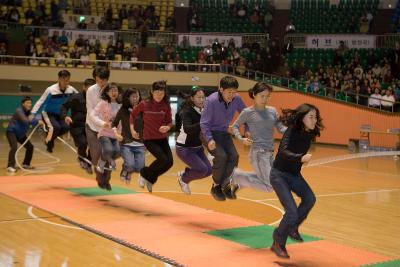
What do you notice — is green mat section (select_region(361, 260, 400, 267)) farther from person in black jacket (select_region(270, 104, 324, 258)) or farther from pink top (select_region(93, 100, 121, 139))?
pink top (select_region(93, 100, 121, 139))

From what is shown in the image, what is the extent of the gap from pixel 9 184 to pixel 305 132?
7.90m

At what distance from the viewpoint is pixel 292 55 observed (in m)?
29.5

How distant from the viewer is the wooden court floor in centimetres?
673

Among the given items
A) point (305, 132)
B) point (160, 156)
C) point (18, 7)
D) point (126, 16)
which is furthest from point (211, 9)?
point (305, 132)

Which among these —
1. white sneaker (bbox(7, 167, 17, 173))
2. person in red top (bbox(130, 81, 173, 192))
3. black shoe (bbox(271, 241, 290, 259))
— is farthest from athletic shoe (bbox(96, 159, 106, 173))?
white sneaker (bbox(7, 167, 17, 173))

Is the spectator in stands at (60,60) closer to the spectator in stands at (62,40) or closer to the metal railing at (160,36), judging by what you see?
the spectator in stands at (62,40)

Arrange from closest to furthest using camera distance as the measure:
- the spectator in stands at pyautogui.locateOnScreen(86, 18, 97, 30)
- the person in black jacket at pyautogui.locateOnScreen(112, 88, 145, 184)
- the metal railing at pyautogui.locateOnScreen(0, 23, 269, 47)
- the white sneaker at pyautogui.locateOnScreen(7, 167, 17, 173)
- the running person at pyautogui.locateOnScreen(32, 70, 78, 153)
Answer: the person in black jacket at pyautogui.locateOnScreen(112, 88, 145, 184) < the running person at pyautogui.locateOnScreen(32, 70, 78, 153) < the white sneaker at pyautogui.locateOnScreen(7, 167, 17, 173) < the metal railing at pyautogui.locateOnScreen(0, 23, 269, 47) < the spectator in stands at pyautogui.locateOnScreen(86, 18, 97, 30)

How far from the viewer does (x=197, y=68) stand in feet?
93.7

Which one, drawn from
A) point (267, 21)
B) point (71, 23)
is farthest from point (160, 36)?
point (267, 21)

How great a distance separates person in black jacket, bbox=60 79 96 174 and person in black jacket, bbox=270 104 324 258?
5676 mm

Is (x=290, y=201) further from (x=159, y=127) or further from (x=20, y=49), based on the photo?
(x=20, y=49)

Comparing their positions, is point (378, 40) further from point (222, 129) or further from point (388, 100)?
Result: point (222, 129)

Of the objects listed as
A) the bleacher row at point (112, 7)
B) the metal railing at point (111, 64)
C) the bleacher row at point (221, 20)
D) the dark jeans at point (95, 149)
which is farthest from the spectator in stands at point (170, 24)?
the dark jeans at point (95, 149)

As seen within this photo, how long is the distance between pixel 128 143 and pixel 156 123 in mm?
1079
